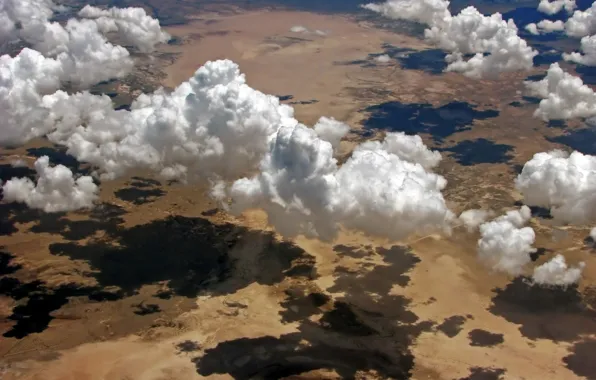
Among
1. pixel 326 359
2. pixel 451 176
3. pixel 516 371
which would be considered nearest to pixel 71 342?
pixel 326 359

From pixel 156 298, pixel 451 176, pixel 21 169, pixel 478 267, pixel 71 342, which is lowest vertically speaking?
pixel 71 342

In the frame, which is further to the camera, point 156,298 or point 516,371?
point 156,298

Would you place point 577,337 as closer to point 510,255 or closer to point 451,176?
point 510,255

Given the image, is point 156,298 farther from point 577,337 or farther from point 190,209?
point 577,337

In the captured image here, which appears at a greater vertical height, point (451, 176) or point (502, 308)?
point (451, 176)

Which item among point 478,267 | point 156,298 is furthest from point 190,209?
point 478,267

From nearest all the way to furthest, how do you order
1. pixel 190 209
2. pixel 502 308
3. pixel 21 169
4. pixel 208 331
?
1. pixel 208 331
2. pixel 502 308
3. pixel 190 209
4. pixel 21 169

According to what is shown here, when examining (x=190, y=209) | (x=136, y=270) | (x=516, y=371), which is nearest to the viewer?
(x=516, y=371)
